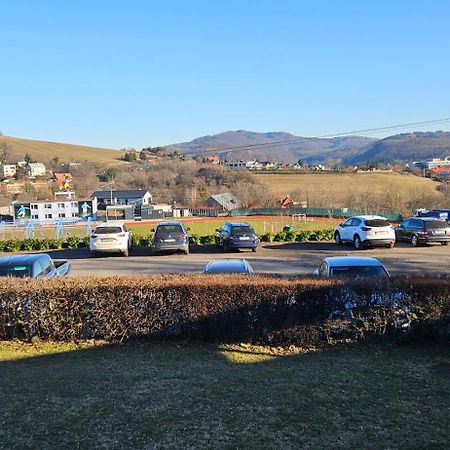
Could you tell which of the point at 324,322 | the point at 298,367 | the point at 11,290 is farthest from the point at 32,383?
Result: the point at 324,322

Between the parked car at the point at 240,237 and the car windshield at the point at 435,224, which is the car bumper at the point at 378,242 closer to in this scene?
the car windshield at the point at 435,224

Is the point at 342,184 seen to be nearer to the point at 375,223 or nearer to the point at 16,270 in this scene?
the point at 375,223

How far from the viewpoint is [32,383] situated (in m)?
7.22

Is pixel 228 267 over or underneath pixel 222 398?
over

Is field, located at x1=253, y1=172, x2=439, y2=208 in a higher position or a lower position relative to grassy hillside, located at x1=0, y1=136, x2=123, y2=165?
lower

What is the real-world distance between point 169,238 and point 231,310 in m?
15.8

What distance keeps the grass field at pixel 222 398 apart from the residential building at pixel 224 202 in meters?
77.9

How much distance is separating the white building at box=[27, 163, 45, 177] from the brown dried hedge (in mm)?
130287

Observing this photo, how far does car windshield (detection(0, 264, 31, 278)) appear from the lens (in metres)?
11.7

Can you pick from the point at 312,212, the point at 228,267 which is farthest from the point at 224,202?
the point at 228,267

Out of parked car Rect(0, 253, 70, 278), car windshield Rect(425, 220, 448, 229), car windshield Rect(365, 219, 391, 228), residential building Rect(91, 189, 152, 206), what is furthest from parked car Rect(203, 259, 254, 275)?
residential building Rect(91, 189, 152, 206)

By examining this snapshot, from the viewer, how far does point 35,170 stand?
13688cm

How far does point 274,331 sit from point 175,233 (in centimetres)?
1609

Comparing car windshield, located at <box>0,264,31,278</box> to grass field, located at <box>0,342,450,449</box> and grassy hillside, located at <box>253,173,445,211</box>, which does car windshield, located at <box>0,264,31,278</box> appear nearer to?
grass field, located at <box>0,342,450,449</box>
